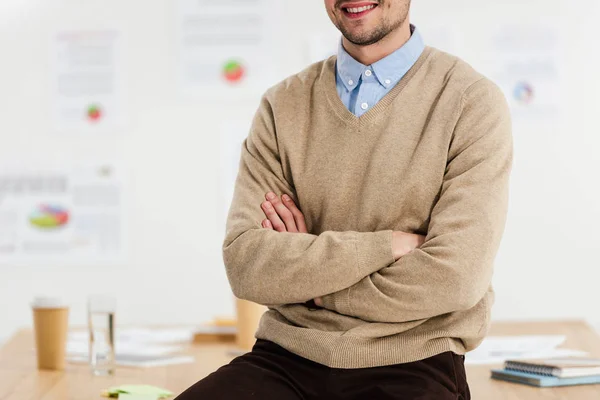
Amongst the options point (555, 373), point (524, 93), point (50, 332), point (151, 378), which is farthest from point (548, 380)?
point (524, 93)

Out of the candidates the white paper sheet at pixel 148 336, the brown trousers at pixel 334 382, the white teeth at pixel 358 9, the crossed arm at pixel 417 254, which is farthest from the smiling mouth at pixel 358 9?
the white paper sheet at pixel 148 336

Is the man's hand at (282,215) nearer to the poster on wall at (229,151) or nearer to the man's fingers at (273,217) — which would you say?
the man's fingers at (273,217)

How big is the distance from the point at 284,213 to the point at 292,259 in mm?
186

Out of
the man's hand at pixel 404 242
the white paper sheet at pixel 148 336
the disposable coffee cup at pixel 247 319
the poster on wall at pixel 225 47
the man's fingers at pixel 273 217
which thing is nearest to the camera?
the man's hand at pixel 404 242

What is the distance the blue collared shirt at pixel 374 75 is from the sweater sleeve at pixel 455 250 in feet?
0.69

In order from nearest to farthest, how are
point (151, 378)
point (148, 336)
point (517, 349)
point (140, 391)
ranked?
point (140, 391)
point (151, 378)
point (517, 349)
point (148, 336)

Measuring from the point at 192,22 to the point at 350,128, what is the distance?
201 centimetres

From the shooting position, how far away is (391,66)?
2.01 m

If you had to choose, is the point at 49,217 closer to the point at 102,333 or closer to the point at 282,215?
the point at 102,333

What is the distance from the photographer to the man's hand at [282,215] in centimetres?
195

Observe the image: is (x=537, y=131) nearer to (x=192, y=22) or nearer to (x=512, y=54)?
(x=512, y=54)

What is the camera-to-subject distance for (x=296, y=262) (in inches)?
70.6

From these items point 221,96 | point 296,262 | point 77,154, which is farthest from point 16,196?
point 296,262

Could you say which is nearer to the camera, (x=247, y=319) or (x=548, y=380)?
(x=548, y=380)
